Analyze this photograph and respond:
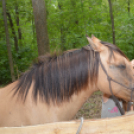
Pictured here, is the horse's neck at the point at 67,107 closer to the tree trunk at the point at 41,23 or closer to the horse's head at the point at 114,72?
the horse's head at the point at 114,72

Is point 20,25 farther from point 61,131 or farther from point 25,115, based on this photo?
point 61,131

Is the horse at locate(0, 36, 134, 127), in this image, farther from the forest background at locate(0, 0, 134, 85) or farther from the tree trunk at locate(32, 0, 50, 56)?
the forest background at locate(0, 0, 134, 85)

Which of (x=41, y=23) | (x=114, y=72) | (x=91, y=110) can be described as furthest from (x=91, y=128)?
(x=91, y=110)

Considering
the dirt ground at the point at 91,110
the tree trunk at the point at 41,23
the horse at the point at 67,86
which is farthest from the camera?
the dirt ground at the point at 91,110

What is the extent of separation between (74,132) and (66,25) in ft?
12.9

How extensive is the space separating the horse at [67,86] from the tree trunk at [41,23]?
1379mm

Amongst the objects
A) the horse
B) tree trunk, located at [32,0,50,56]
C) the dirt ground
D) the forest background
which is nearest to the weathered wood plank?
the horse

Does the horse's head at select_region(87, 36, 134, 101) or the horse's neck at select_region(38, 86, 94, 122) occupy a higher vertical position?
the horse's head at select_region(87, 36, 134, 101)

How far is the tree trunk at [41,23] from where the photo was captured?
2.82 m

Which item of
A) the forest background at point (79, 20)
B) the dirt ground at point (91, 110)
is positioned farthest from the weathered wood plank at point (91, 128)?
the forest background at point (79, 20)

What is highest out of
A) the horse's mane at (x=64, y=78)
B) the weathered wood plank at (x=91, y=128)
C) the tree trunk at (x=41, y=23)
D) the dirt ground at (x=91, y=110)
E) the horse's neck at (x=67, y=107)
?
the tree trunk at (x=41, y=23)

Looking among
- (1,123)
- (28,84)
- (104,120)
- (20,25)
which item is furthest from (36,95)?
(20,25)

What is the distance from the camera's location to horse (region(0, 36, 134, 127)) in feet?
5.03

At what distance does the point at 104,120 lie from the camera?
3.46 feet
